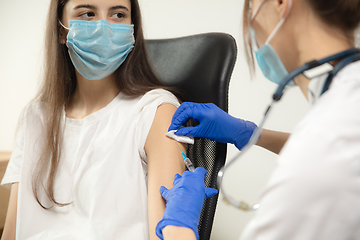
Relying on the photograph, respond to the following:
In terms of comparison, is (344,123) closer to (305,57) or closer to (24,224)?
(305,57)

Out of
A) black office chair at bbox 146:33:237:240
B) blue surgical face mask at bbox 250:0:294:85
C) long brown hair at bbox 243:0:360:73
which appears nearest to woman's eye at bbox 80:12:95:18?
black office chair at bbox 146:33:237:240

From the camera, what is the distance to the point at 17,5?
287 cm

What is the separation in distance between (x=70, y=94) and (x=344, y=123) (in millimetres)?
1304

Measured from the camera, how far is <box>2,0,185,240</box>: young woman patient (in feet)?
3.36

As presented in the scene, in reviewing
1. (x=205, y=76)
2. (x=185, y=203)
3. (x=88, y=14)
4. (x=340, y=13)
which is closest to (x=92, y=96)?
(x=88, y=14)

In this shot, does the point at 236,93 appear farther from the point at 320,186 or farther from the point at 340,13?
the point at 320,186

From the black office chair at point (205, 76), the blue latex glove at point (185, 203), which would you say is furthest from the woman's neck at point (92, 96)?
the blue latex glove at point (185, 203)

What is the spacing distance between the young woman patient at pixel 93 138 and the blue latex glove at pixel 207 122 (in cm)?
6

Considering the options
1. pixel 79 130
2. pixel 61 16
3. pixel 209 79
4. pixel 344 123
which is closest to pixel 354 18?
pixel 344 123

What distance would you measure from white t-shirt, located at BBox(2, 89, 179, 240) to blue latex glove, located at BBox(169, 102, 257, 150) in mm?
121

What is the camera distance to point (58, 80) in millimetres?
1363

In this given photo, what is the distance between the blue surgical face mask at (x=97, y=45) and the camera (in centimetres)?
121

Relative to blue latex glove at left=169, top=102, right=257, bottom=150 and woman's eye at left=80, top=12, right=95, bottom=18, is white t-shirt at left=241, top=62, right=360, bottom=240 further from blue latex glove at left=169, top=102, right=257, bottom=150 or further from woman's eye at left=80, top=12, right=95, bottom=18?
woman's eye at left=80, top=12, right=95, bottom=18

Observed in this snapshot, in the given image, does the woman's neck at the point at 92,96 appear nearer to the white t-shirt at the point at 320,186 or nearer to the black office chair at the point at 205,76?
the black office chair at the point at 205,76
